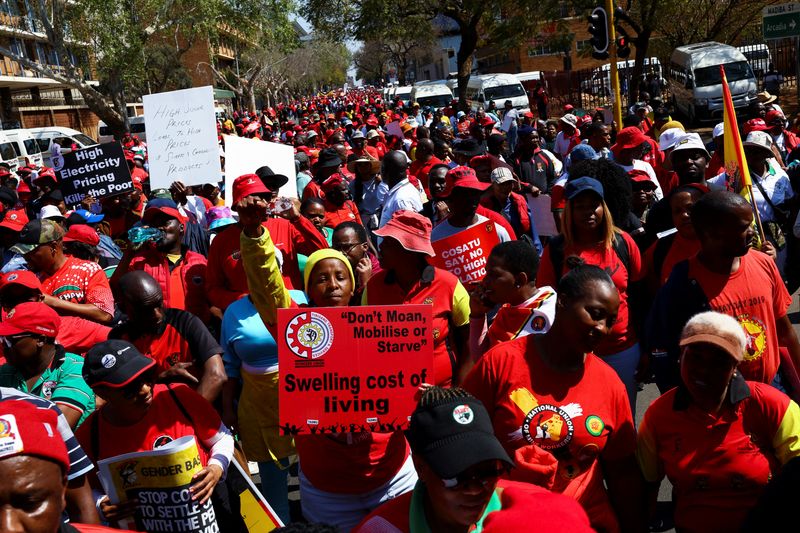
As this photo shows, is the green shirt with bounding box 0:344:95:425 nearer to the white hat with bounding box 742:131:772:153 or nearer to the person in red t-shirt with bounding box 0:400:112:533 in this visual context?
the person in red t-shirt with bounding box 0:400:112:533

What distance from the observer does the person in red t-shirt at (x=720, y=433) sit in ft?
9.29

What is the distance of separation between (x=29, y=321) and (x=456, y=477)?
8.62ft

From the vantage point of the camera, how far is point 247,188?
13.6 feet

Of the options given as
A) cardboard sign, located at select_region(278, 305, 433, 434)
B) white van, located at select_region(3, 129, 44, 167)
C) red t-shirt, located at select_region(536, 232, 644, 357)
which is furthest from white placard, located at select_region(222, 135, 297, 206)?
white van, located at select_region(3, 129, 44, 167)

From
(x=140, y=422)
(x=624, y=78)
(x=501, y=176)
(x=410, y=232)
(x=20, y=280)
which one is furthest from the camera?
(x=624, y=78)

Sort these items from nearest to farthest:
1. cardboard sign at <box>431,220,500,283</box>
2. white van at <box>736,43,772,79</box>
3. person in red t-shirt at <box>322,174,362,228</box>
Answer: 1. cardboard sign at <box>431,220,500,283</box>
2. person in red t-shirt at <box>322,174,362,228</box>
3. white van at <box>736,43,772,79</box>

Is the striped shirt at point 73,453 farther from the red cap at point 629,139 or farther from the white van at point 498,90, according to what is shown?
the white van at point 498,90

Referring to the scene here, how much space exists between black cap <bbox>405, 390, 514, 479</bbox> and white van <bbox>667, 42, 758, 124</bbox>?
26.1 meters

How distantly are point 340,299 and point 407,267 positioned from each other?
383mm

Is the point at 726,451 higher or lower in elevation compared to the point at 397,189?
lower

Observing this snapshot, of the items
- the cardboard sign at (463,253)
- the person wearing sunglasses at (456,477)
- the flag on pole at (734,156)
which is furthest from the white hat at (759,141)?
the person wearing sunglasses at (456,477)

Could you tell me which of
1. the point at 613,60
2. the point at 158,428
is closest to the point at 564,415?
the point at 158,428

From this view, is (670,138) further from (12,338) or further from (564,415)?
(12,338)

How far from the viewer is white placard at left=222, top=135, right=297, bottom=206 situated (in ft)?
25.0
